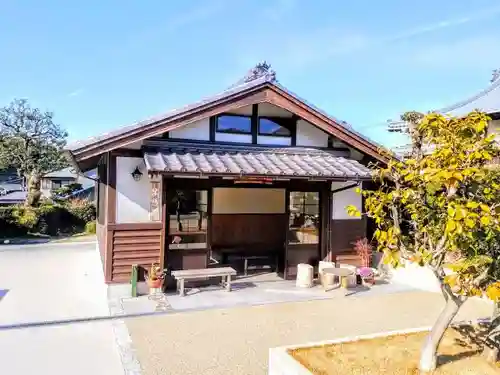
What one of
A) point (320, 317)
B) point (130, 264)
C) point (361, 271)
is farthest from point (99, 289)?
point (361, 271)

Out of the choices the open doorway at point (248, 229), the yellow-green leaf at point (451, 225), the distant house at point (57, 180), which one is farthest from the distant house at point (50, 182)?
the yellow-green leaf at point (451, 225)

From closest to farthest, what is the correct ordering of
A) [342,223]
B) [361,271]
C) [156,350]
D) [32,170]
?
[156,350], [361,271], [342,223], [32,170]

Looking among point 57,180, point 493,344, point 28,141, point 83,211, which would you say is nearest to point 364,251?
point 493,344

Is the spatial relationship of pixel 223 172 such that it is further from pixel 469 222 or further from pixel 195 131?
pixel 469 222

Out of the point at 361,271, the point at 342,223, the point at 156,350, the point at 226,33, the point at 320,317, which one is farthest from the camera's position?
the point at 226,33

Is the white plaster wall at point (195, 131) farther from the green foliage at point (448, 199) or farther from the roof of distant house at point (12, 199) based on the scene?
the roof of distant house at point (12, 199)

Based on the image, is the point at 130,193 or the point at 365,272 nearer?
the point at 130,193

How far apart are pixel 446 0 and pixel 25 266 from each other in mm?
13481

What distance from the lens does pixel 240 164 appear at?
898 cm

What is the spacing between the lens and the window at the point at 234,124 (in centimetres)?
998

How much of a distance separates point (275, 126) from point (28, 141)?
23276mm

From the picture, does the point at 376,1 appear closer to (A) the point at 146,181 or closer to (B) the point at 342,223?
(B) the point at 342,223

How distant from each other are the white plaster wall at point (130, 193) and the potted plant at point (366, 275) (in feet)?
17.3

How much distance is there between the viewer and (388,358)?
4773mm
